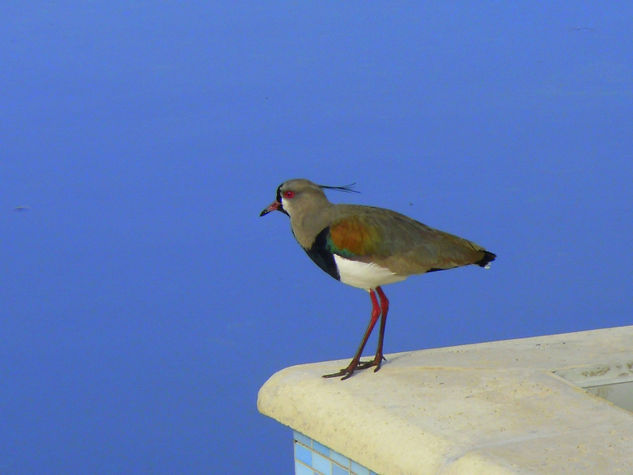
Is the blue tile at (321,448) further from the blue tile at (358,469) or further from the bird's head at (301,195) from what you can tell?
the bird's head at (301,195)

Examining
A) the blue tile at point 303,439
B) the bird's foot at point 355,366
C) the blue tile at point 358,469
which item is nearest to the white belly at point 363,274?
the bird's foot at point 355,366

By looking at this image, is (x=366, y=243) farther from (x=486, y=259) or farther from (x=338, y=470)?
(x=338, y=470)

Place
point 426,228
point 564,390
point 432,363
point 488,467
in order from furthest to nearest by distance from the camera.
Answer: point 426,228 < point 432,363 < point 564,390 < point 488,467

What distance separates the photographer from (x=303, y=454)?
231cm

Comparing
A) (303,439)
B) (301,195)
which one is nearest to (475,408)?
(303,439)

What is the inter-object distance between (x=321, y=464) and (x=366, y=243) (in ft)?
1.65

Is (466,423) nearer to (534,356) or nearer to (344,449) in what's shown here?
(344,449)

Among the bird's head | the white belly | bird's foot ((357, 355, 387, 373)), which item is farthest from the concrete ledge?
the bird's head

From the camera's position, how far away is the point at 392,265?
254 centimetres

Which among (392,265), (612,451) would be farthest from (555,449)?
(392,265)

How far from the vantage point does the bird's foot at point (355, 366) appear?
2412 mm

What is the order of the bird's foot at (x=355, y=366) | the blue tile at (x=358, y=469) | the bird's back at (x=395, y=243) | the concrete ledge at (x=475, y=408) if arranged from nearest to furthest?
the concrete ledge at (x=475, y=408) → the blue tile at (x=358, y=469) → the bird's foot at (x=355, y=366) → the bird's back at (x=395, y=243)

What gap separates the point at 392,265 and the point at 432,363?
23cm

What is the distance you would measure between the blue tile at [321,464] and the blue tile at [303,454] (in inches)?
0.5
